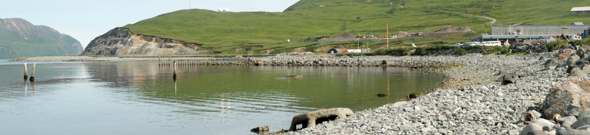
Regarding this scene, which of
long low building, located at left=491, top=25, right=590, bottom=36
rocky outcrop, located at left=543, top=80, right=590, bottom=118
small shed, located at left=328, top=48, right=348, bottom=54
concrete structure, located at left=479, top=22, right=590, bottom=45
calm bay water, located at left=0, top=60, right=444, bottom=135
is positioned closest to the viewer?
rocky outcrop, located at left=543, top=80, right=590, bottom=118

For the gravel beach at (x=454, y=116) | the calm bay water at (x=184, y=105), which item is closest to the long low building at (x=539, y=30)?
the calm bay water at (x=184, y=105)

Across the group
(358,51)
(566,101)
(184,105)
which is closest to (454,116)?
(566,101)

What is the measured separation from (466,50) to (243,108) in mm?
79441

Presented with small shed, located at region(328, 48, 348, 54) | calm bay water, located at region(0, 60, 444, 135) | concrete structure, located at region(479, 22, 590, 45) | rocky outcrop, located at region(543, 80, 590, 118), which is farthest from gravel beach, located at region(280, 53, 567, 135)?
small shed, located at region(328, 48, 348, 54)

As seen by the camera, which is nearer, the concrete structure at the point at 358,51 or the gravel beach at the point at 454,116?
the gravel beach at the point at 454,116

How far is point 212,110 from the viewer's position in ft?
151

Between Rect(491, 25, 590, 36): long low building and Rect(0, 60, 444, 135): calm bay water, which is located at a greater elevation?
Rect(491, 25, 590, 36): long low building

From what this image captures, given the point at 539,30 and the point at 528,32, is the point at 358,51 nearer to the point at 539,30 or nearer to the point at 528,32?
the point at 528,32

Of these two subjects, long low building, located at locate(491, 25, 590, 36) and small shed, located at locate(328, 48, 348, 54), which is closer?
long low building, located at locate(491, 25, 590, 36)

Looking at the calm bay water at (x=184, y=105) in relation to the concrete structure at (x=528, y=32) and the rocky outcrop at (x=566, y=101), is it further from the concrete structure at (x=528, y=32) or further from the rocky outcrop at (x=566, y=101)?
the concrete structure at (x=528, y=32)

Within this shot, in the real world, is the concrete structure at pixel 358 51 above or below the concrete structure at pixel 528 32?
below

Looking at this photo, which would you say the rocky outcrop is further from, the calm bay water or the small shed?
the small shed

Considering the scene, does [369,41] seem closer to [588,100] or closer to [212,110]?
[212,110]

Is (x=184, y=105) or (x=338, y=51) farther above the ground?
(x=338, y=51)
